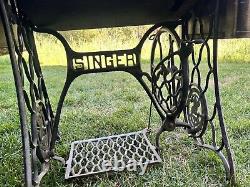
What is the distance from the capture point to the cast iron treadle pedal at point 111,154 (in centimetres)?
141

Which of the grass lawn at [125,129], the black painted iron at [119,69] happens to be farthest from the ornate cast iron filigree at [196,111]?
the grass lawn at [125,129]

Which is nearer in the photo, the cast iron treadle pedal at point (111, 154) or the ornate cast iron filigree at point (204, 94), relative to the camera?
the ornate cast iron filigree at point (204, 94)

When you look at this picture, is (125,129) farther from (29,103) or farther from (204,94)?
(29,103)

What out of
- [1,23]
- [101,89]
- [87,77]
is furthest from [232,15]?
[87,77]

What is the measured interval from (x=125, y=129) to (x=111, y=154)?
344mm

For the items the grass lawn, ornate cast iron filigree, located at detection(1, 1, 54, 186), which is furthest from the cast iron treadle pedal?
ornate cast iron filigree, located at detection(1, 1, 54, 186)

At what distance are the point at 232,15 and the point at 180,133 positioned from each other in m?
0.86

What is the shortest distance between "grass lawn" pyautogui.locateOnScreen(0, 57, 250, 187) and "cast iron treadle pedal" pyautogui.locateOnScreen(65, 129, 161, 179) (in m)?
0.05

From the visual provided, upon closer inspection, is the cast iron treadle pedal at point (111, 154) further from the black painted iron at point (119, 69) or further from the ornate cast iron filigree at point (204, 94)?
the ornate cast iron filigree at point (204, 94)

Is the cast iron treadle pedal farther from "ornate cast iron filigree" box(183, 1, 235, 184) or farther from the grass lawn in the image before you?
"ornate cast iron filigree" box(183, 1, 235, 184)

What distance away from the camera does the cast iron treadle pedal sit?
4.62 ft

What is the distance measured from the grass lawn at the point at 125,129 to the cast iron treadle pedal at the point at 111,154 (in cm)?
5

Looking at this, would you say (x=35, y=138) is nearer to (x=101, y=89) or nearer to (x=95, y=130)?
(x=95, y=130)

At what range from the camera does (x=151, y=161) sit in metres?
1.43
